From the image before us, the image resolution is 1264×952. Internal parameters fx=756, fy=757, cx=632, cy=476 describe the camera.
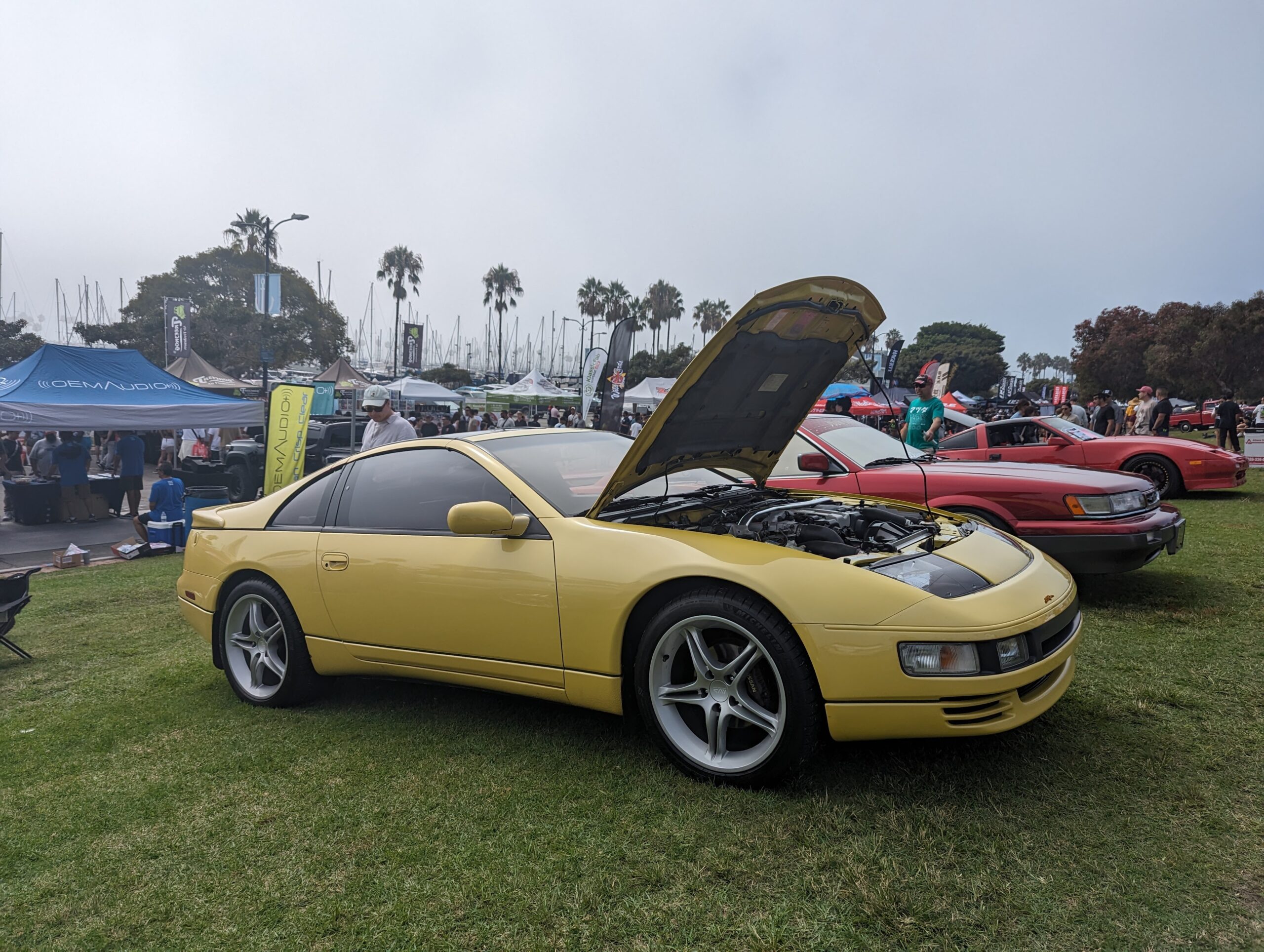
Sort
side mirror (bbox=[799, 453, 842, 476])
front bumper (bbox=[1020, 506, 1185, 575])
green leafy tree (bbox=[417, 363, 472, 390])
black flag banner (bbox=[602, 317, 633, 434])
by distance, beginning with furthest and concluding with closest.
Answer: green leafy tree (bbox=[417, 363, 472, 390]) → black flag banner (bbox=[602, 317, 633, 434]) → side mirror (bbox=[799, 453, 842, 476]) → front bumper (bbox=[1020, 506, 1185, 575])

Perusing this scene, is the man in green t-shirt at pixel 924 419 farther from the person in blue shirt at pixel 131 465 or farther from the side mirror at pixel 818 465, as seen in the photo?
the person in blue shirt at pixel 131 465

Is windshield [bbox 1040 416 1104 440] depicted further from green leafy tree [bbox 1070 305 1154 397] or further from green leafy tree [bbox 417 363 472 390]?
green leafy tree [bbox 417 363 472 390]

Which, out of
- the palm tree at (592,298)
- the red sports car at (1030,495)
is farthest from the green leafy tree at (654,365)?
the red sports car at (1030,495)

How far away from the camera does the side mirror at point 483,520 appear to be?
2.99 metres

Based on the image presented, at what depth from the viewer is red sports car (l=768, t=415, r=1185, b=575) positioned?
471 centimetres

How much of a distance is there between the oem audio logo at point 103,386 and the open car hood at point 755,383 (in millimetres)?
11609

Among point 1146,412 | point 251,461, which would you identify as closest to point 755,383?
point 1146,412

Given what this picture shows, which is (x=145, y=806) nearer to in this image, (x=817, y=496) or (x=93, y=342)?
(x=817, y=496)

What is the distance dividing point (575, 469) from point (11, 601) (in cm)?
396

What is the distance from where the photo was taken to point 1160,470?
31.0 ft

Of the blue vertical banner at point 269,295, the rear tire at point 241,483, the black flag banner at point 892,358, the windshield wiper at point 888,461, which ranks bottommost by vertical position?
the rear tire at point 241,483

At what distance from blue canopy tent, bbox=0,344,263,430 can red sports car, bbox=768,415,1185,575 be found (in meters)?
10.5

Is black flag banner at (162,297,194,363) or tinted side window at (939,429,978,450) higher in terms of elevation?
black flag banner at (162,297,194,363)

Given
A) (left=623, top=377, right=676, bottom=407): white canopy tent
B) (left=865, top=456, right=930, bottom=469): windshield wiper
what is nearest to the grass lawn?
(left=865, top=456, right=930, bottom=469): windshield wiper
